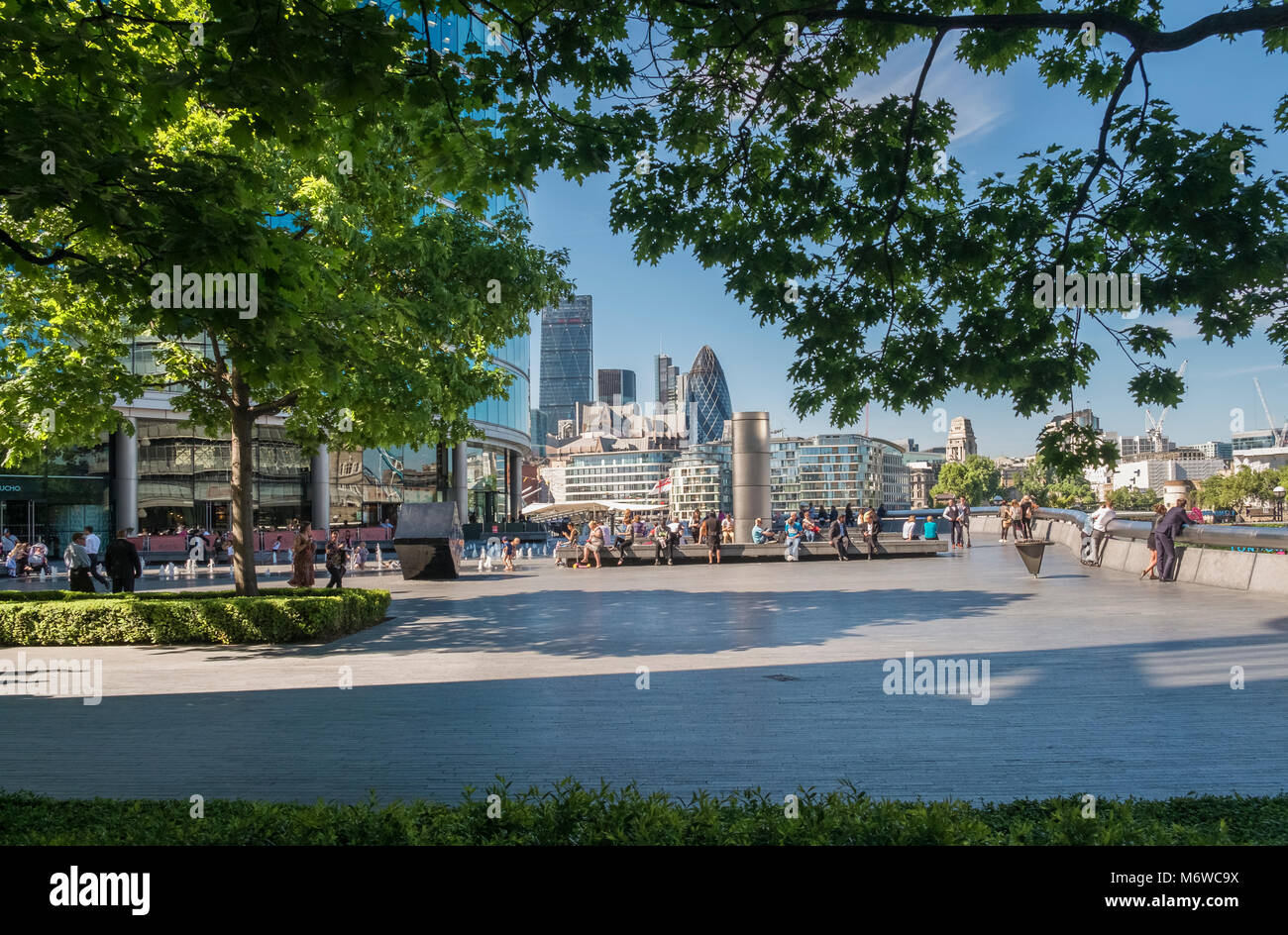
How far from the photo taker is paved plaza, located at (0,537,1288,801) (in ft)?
19.2

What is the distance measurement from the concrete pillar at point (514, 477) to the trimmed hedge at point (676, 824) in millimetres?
72945

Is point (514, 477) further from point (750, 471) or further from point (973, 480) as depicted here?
point (973, 480)

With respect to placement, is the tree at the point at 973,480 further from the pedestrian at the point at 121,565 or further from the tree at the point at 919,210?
the tree at the point at 919,210

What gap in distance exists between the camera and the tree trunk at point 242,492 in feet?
47.5

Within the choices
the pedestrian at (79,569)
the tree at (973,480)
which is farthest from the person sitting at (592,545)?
the tree at (973,480)

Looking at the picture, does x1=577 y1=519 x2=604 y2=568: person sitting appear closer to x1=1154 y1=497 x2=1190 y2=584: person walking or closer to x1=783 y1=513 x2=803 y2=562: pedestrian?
x1=783 y1=513 x2=803 y2=562: pedestrian

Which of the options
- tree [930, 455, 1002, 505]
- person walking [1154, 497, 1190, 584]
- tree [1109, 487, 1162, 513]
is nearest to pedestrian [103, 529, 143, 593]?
person walking [1154, 497, 1190, 584]

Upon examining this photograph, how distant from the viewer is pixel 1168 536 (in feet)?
58.5

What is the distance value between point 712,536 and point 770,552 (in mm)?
2477

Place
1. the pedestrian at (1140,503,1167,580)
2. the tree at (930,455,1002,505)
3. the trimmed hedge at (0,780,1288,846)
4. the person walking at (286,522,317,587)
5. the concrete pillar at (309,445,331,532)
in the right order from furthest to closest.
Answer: the tree at (930,455,1002,505) → the concrete pillar at (309,445,331,532) → the pedestrian at (1140,503,1167,580) → the person walking at (286,522,317,587) → the trimmed hedge at (0,780,1288,846)

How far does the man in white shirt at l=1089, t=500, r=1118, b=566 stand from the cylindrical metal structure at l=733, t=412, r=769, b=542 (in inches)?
535

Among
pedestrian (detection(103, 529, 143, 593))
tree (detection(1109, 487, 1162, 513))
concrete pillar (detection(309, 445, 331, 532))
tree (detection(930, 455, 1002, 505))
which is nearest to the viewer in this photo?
pedestrian (detection(103, 529, 143, 593))

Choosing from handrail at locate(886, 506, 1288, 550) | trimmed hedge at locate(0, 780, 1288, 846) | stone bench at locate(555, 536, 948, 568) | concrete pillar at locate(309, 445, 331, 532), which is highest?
concrete pillar at locate(309, 445, 331, 532)
